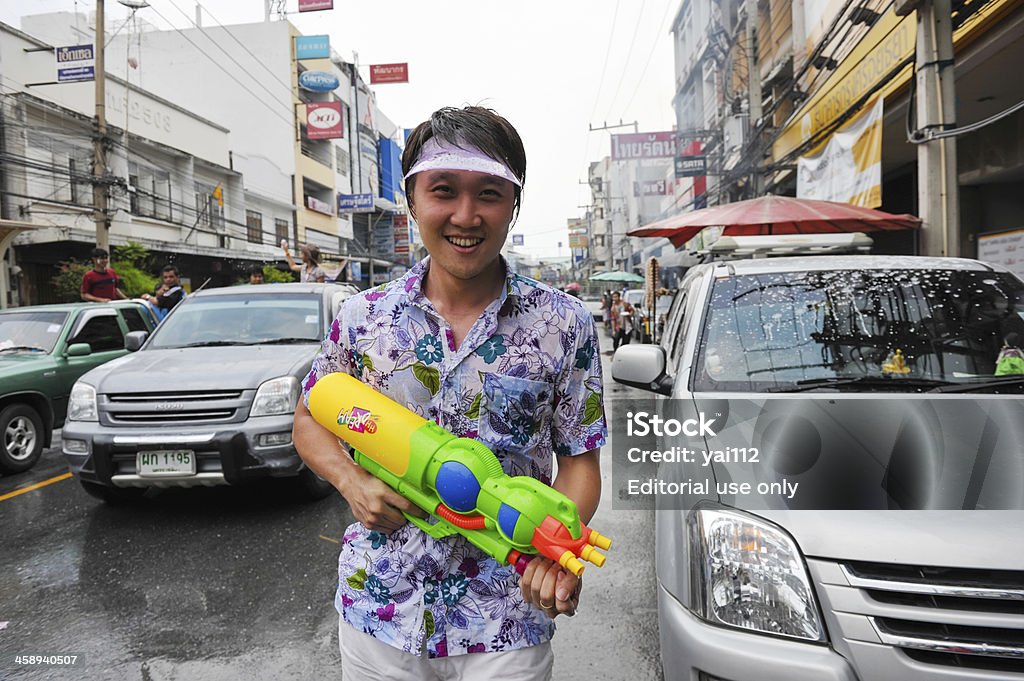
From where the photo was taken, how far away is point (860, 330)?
2.74 meters

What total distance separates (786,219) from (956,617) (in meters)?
6.01

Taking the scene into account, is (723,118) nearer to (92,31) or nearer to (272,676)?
(272,676)

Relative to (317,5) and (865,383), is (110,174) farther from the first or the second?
(865,383)

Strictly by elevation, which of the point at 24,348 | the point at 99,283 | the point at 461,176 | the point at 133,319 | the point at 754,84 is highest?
the point at 754,84

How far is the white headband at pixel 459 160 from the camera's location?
1.30 metres

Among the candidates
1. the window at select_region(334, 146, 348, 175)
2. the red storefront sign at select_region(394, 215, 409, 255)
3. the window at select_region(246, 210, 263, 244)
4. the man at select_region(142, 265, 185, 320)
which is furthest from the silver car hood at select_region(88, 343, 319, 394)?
the red storefront sign at select_region(394, 215, 409, 255)

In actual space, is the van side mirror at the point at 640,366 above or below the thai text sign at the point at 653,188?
below

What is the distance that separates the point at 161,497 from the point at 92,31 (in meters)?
26.0

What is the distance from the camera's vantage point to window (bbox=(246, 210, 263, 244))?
2562cm

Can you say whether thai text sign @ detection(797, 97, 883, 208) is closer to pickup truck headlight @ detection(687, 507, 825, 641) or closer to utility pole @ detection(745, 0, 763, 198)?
utility pole @ detection(745, 0, 763, 198)

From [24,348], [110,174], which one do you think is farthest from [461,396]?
[110,174]

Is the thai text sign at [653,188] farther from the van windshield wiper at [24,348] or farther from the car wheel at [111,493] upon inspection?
the car wheel at [111,493]

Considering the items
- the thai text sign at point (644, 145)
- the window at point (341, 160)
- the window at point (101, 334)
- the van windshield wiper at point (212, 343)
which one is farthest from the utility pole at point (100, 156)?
the window at point (341, 160)

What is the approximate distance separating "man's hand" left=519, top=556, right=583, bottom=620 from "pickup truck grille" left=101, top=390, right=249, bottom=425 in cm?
358
